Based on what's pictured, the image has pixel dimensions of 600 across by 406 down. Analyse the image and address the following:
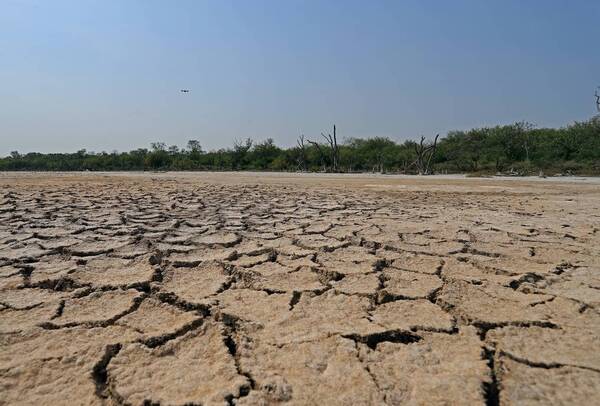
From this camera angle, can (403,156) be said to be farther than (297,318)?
Yes

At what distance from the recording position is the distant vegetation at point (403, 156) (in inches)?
900

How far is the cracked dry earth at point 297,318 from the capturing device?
1083 millimetres

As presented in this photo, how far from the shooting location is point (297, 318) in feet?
5.01

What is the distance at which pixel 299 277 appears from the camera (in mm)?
2023

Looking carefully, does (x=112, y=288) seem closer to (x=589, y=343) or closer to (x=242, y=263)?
(x=242, y=263)

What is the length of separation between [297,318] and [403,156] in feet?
97.7

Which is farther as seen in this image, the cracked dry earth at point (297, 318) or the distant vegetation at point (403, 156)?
the distant vegetation at point (403, 156)

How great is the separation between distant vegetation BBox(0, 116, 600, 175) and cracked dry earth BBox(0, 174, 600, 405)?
18677 millimetres

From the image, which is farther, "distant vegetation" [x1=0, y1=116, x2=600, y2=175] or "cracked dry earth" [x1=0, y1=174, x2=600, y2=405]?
"distant vegetation" [x1=0, y1=116, x2=600, y2=175]

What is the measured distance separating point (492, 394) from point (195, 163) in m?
36.9

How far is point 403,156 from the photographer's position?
98.7 ft

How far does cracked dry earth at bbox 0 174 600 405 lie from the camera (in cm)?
108

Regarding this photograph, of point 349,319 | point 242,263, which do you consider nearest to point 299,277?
point 242,263

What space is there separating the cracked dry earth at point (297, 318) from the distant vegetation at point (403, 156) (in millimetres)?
18677
